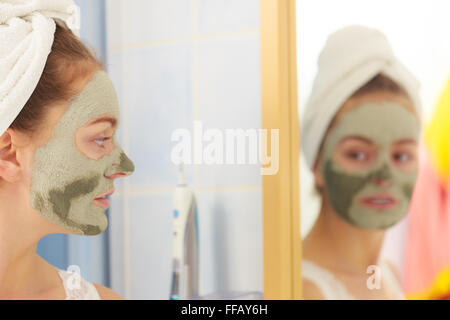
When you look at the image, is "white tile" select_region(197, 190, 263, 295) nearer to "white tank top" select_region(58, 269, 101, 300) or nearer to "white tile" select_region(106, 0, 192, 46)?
"white tank top" select_region(58, 269, 101, 300)

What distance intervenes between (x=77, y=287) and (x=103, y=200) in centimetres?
18

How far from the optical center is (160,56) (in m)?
1.12

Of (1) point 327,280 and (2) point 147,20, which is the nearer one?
(1) point 327,280

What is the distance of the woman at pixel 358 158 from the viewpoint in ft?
3.34

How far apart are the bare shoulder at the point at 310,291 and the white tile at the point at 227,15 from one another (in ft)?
1.59

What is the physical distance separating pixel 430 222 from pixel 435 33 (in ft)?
1.09

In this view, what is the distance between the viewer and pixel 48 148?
110 centimetres

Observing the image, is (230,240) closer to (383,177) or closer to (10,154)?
(383,177)

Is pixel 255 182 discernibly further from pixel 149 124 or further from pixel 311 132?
pixel 149 124

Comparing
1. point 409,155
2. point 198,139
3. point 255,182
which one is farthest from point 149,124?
point 409,155

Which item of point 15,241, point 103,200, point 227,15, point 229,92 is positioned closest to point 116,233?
point 103,200

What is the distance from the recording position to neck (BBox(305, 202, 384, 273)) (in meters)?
1.02

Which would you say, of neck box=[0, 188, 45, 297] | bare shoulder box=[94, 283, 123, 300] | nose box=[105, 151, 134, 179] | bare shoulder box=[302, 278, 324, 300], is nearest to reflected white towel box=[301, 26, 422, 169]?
bare shoulder box=[302, 278, 324, 300]
